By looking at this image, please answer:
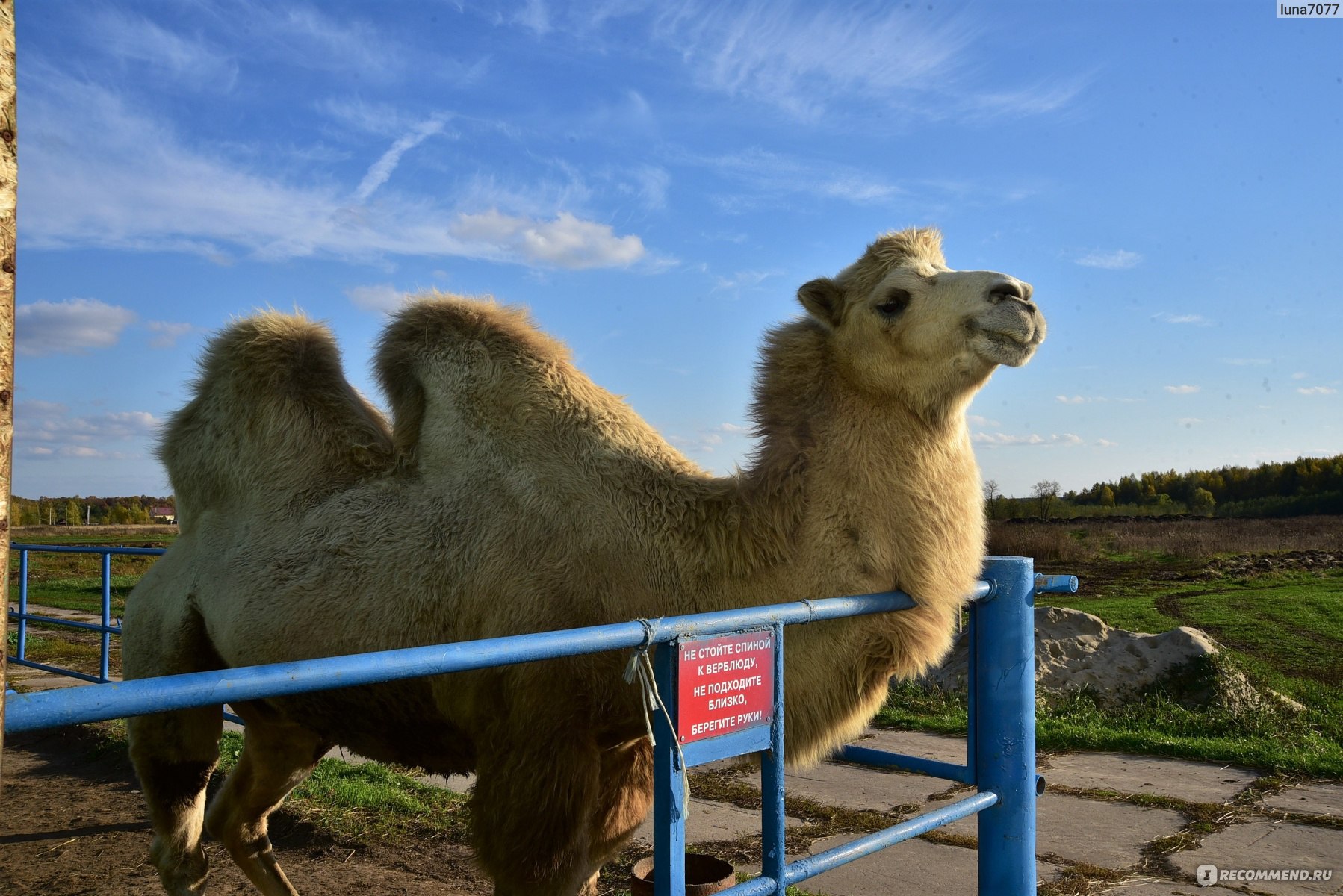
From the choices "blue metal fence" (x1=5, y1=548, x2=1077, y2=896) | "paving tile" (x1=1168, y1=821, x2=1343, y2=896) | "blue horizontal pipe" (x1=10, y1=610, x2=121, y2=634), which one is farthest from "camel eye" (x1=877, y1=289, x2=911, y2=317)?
"blue horizontal pipe" (x1=10, y1=610, x2=121, y2=634)

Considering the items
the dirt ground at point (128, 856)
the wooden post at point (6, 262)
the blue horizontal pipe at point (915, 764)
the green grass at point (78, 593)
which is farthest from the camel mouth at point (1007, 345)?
the green grass at point (78, 593)

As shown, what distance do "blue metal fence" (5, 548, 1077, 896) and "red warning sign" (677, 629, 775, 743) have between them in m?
0.02

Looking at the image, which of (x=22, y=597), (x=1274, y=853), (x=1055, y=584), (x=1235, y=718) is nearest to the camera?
(x=1055, y=584)

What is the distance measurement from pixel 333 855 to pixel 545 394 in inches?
128

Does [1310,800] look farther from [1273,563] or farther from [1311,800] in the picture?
[1273,563]

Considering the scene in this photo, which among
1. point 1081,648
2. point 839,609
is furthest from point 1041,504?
point 839,609

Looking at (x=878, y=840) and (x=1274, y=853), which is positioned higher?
(x=878, y=840)

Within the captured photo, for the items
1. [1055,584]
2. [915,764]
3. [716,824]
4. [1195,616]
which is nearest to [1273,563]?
[1195,616]

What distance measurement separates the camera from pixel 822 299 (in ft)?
12.2

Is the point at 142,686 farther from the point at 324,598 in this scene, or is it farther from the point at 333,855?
the point at 333,855

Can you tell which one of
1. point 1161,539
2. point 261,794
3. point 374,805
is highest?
point 1161,539

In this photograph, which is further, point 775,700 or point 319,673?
point 775,700

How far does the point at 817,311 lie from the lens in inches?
146

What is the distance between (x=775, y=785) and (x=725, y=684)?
35 centimetres
